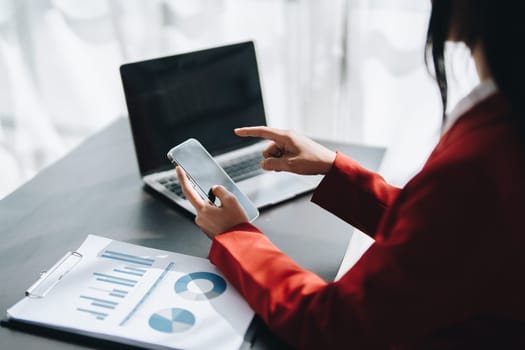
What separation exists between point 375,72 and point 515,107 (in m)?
1.18

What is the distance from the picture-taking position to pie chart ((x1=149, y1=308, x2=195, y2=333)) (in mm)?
584

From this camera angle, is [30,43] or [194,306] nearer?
[194,306]

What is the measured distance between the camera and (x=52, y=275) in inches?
26.6

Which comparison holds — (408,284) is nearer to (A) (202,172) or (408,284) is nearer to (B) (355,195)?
(B) (355,195)

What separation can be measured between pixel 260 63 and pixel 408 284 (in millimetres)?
1380

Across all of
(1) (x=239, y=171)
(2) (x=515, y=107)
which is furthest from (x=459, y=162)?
(1) (x=239, y=171)

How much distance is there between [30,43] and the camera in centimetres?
200

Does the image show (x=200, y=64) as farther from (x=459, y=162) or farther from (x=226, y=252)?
(x=459, y=162)

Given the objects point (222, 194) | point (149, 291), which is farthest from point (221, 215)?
point (149, 291)

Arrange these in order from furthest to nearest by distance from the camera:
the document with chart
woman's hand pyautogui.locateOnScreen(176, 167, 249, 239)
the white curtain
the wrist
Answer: the white curtain < the wrist < woman's hand pyautogui.locateOnScreen(176, 167, 249, 239) < the document with chart

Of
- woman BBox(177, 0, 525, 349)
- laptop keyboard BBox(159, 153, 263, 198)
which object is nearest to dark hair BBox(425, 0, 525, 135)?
woman BBox(177, 0, 525, 349)

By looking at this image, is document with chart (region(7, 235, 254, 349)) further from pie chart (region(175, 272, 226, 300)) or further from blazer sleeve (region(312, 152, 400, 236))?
blazer sleeve (region(312, 152, 400, 236))

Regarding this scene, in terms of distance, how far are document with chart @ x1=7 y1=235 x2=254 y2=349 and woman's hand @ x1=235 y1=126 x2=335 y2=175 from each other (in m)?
0.23

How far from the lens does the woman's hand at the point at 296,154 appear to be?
32.2 inches
